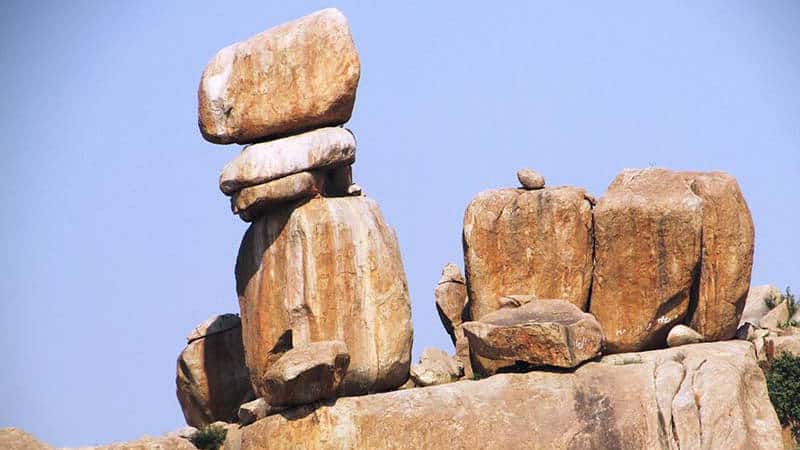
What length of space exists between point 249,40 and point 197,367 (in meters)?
8.91

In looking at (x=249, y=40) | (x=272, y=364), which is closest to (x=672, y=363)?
(x=272, y=364)

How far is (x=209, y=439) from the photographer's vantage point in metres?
51.5

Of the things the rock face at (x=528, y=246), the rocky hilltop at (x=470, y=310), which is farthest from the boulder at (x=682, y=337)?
the rock face at (x=528, y=246)

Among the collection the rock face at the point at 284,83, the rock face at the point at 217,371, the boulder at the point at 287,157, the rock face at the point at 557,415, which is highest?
the rock face at the point at 284,83

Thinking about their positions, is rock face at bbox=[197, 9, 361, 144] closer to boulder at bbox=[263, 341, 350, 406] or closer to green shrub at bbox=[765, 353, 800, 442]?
boulder at bbox=[263, 341, 350, 406]

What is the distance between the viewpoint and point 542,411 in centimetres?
4981

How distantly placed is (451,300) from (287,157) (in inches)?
362

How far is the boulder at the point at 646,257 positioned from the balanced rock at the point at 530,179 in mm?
1872

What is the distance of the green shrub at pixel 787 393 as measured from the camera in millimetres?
53500

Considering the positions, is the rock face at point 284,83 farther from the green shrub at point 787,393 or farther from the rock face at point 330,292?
the green shrub at point 787,393

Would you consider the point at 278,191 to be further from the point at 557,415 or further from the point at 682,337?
the point at 682,337

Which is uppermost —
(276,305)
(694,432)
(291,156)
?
(291,156)

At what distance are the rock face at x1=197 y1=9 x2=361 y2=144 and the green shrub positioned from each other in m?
12.8

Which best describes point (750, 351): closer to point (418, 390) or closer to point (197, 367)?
point (418, 390)
